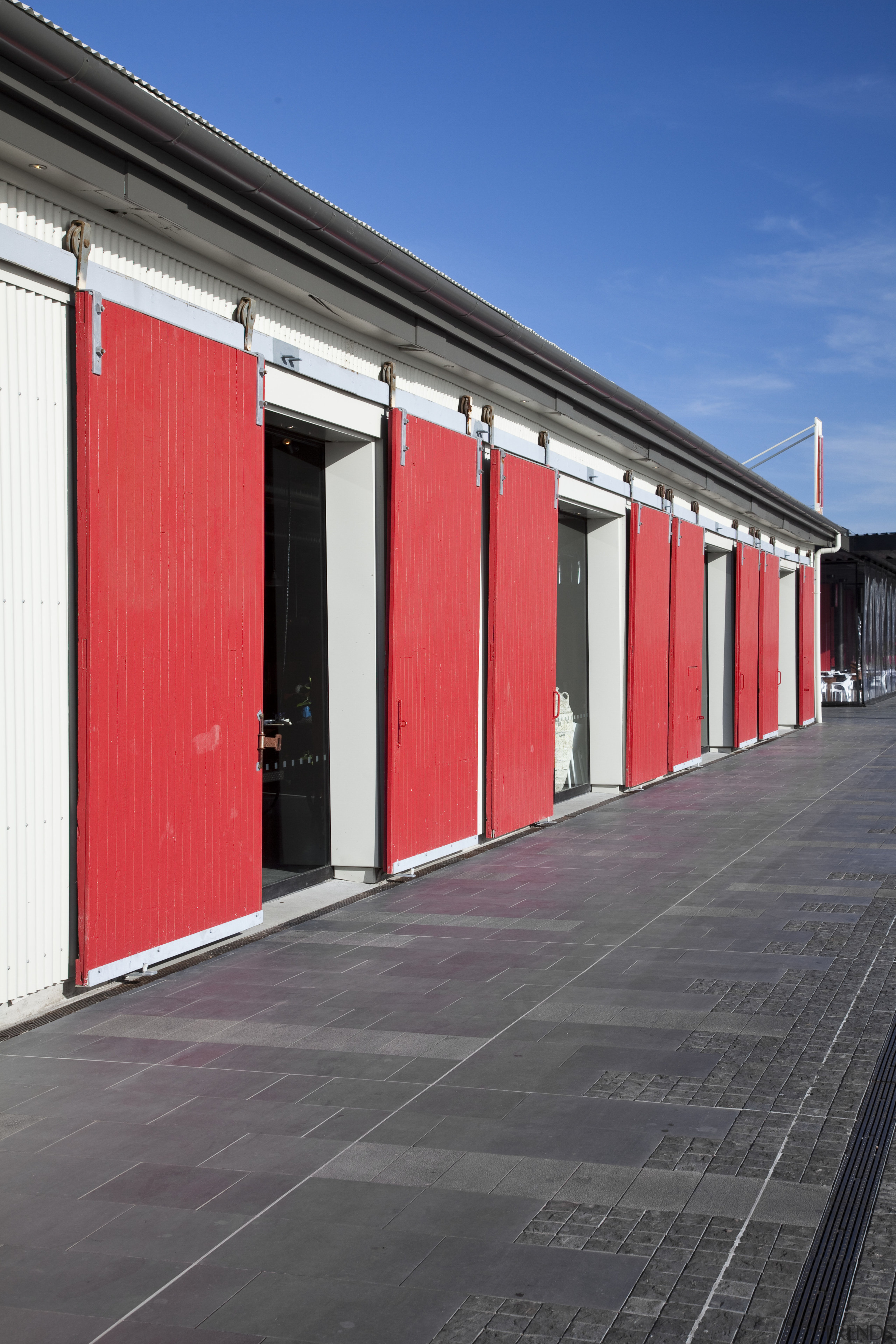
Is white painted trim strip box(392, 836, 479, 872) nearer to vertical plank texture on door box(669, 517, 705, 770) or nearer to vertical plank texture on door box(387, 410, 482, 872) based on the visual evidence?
vertical plank texture on door box(387, 410, 482, 872)

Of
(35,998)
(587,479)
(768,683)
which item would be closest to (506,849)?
(587,479)

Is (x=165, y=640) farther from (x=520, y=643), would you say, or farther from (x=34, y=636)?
(x=520, y=643)

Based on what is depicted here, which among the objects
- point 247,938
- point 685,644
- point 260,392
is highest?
point 260,392

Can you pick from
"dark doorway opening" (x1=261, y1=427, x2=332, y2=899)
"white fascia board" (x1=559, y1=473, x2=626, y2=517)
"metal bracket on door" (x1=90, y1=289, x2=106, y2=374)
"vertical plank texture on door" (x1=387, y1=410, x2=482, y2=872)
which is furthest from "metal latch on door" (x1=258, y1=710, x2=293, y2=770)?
"white fascia board" (x1=559, y1=473, x2=626, y2=517)

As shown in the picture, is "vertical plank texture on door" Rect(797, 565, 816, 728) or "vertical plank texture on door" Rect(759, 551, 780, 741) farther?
"vertical plank texture on door" Rect(797, 565, 816, 728)

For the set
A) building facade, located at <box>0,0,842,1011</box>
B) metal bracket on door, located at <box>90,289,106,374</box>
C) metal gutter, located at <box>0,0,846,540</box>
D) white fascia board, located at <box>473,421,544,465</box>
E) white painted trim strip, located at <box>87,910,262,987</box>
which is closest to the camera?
metal gutter, located at <box>0,0,846,540</box>

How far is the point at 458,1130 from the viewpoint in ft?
14.6

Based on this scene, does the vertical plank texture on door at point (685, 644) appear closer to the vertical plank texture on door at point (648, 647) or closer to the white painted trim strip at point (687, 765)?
the white painted trim strip at point (687, 765)

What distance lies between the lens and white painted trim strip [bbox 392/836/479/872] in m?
9.27

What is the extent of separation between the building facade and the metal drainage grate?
3.48m

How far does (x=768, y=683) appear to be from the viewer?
74.6ft

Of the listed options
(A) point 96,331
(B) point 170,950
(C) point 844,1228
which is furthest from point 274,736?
(C) point 844,1228

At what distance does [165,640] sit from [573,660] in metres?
8.45

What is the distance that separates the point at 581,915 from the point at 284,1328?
16.3 feet
